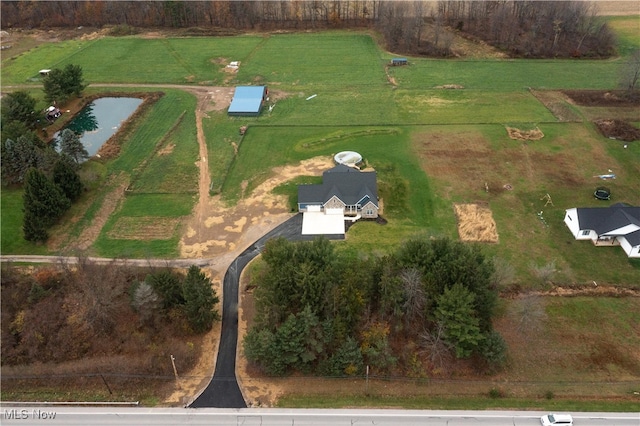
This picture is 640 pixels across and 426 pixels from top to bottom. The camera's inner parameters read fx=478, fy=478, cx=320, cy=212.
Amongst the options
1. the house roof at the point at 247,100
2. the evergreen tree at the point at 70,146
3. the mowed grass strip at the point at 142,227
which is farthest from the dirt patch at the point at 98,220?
the house roof at the point at 247,100

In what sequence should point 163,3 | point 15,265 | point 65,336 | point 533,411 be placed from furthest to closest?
point 163,3 < point 15,265 < point 65,336 < point 533,411

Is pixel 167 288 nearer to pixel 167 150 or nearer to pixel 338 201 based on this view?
pixel 338 201

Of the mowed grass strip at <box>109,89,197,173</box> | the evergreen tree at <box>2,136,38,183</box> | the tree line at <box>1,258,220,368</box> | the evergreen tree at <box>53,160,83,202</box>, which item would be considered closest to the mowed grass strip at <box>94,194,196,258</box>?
the evergreen tree at <box>53,160,83,202</box>

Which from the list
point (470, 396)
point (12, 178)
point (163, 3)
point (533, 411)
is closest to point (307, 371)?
point (470, 396)

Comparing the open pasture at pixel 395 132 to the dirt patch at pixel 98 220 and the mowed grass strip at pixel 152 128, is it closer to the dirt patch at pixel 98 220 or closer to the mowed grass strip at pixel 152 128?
the mowed grass strip at pixel 152 128

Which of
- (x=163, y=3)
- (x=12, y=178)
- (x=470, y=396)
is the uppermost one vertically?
(x=163, y=3)

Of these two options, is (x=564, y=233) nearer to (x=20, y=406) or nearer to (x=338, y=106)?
(x=338, y=106)

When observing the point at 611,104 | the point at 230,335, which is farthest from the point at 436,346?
the point at 611,104
